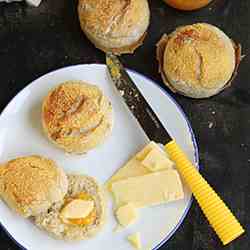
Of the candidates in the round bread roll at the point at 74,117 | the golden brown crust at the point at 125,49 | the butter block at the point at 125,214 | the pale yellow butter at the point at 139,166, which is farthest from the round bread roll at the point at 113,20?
the butter block at the point at 125,214

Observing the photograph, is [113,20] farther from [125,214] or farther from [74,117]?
[125,214]

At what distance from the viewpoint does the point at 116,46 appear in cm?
197

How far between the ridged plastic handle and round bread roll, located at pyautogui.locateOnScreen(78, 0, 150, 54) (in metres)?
0.35

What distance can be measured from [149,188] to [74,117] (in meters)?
0.28

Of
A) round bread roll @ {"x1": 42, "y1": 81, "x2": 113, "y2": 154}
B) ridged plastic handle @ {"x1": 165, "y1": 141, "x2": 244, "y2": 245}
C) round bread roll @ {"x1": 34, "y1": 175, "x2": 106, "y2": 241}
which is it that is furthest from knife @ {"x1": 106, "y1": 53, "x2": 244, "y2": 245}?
round bread roll @ {"x1": 34, "y1": 175, "x2": 106, "y2": 241}

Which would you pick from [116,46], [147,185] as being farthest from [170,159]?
[116,46]

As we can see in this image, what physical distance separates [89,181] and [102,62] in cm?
37

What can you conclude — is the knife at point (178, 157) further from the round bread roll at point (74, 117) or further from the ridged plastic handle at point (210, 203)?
the round bread roll at point (74, 117)

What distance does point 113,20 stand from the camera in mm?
1927

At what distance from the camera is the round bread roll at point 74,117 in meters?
1.82

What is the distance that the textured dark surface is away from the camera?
6.43ft

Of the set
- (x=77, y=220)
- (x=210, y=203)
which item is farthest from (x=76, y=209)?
(x=210, y=203)

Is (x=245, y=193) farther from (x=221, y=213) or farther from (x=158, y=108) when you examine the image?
(x=158, y=108)

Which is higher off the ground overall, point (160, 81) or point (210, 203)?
point (160, 81)
